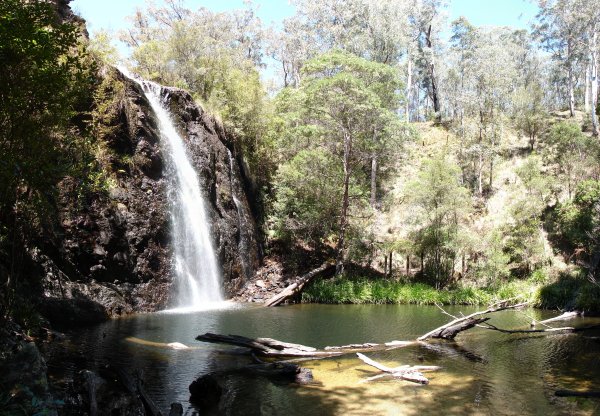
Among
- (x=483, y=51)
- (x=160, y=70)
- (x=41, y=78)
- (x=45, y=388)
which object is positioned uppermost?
(x=483, y=51)

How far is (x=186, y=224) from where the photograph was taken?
21797 millimetres

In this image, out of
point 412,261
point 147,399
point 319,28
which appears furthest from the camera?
point 319,28

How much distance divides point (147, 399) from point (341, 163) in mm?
22833

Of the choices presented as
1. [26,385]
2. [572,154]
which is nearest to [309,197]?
[572,154]

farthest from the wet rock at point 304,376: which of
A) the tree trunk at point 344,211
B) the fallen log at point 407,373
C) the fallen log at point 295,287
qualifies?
the tree trunk at point 344,211

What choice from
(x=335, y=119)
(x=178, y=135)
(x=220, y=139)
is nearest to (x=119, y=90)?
(x=178, y=135)

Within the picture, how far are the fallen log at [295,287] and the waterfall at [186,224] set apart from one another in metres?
2.76

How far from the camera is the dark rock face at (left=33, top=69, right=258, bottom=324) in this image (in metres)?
15.7

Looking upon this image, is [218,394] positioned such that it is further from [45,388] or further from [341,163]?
[341,163]

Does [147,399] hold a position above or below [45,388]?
below

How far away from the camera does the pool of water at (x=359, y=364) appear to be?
794cm

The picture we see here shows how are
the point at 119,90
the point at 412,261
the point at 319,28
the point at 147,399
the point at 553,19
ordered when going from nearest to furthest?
the point at 147,399 < the point at 119,90 < the point at 412,261 < the point at 553,19 < the point at 319,28

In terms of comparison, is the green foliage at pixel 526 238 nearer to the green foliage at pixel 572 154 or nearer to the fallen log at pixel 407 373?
the green foliage at pixel 572 154

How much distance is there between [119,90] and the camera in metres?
20.0
